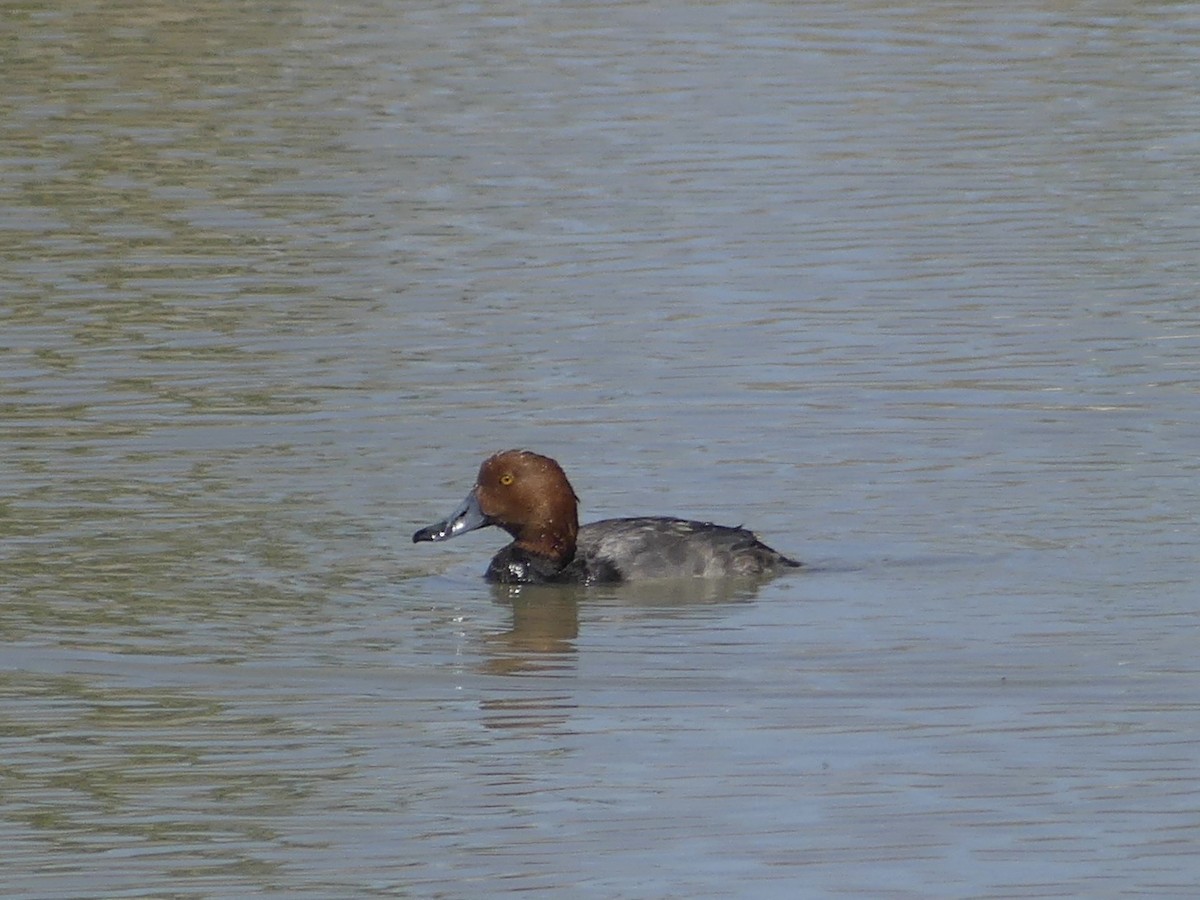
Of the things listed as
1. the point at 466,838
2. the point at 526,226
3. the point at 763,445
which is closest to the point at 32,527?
the point at 763,445

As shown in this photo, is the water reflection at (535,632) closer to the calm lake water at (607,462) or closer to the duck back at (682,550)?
the calm lake water at (607,462)

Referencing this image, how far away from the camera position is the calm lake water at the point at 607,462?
8.12 metres

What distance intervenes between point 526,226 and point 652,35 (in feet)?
28.5

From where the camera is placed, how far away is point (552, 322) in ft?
52.7

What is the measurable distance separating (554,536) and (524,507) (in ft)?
0.61

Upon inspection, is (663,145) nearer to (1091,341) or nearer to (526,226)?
(526,226)

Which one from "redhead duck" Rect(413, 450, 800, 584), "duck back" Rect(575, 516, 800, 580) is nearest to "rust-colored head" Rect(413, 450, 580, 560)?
"redhead duck" Rect(413, 450, 800, 584)

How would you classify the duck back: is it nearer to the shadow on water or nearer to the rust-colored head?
the shadow on water

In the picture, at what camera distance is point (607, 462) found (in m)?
13.2

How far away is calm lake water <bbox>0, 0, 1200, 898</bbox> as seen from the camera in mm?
8117

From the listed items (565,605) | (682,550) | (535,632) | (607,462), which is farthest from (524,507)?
(607,462)

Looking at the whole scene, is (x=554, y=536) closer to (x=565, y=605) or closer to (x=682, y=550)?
(x=565, y=605)

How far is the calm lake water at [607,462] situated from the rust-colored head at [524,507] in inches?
9.9

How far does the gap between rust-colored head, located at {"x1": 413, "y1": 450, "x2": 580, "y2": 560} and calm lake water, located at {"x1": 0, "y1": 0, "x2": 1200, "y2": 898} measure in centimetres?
25
